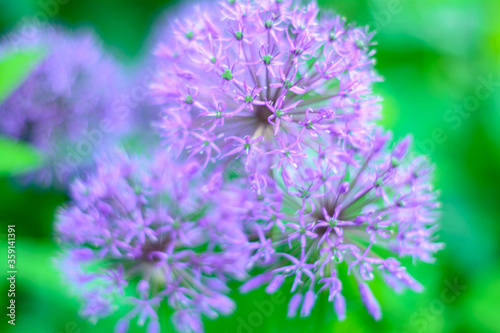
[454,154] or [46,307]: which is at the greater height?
[454,154]

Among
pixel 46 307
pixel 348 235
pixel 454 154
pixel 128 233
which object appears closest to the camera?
pixel 348 235

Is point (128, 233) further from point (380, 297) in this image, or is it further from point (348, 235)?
point (380, 297)

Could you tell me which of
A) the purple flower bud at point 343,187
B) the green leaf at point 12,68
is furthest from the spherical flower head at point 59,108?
the purple flower bud at point 343,187

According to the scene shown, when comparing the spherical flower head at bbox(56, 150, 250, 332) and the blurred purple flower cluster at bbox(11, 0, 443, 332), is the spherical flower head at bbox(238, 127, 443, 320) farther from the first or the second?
the spherical flower head at bbox(56, 150, 250, 332)

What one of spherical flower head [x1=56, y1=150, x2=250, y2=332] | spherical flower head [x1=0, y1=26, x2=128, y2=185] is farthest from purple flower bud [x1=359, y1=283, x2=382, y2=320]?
spherical flower head [x1=0, y1=26, x2=128, y2=185]

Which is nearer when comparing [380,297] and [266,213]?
[266,213]

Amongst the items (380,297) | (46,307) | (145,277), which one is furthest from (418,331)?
(46,307)

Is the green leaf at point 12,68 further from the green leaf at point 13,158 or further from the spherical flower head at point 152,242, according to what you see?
the spherical flower head at point 152,242
